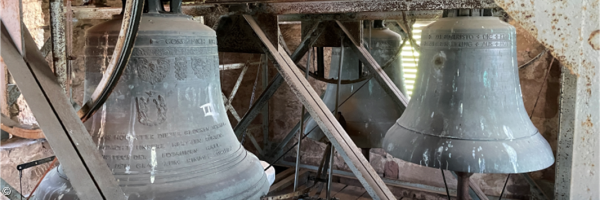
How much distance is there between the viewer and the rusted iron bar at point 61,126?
87 centimetres

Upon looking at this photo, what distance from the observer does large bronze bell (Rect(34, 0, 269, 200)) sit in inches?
45.0

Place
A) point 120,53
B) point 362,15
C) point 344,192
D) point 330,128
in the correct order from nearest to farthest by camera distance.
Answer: point 120,53 < point 330,128 < point 362,15 < point 344,192

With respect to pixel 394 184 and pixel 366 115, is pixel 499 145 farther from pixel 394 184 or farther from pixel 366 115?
pixel 394 184

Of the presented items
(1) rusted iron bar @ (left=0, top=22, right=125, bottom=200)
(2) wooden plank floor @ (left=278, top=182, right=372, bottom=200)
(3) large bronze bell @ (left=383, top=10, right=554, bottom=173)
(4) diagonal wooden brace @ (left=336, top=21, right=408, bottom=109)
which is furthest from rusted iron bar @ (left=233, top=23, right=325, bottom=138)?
(2) wooden plank floor @ (left=278, top=182, right=372, bottom=200)

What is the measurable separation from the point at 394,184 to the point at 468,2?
3.12 metres

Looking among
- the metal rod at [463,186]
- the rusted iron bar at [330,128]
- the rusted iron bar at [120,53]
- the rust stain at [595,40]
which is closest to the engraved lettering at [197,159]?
the rusted iron bar at [120,53]

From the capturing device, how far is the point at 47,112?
2.91 ft

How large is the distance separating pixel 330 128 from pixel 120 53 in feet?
2.92

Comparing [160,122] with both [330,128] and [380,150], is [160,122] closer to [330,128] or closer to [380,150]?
[330,128]

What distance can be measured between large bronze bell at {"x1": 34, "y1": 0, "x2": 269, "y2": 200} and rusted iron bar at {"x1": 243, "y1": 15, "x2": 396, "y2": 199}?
49 cm

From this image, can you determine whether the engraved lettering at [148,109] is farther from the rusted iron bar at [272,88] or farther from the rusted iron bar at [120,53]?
the rusted iron bar at [272,88]

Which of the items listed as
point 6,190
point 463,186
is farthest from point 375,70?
point 6,190

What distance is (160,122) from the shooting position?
3.93 feet

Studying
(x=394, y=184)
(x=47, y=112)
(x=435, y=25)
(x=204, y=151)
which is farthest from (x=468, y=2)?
(x=394, y=184)
